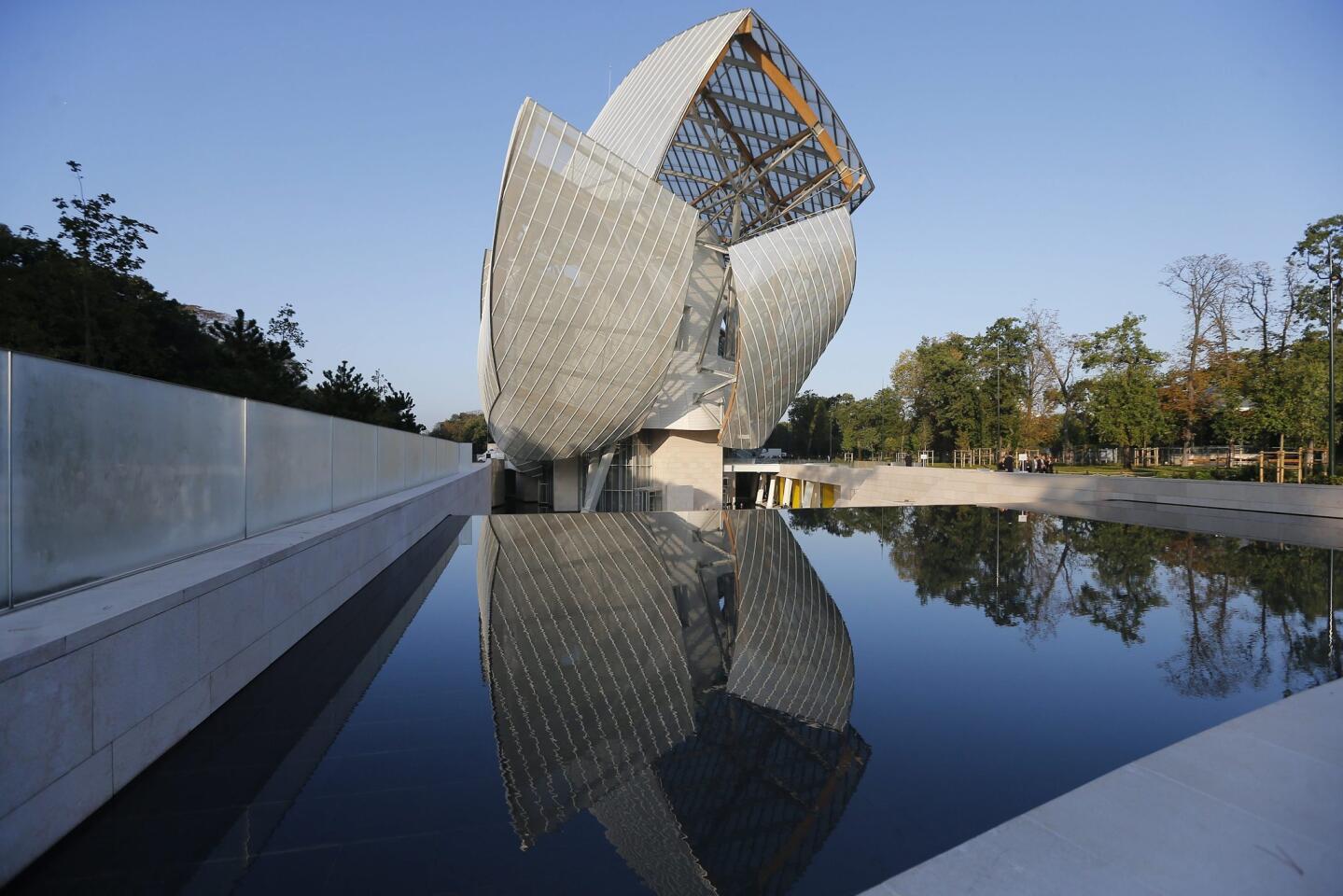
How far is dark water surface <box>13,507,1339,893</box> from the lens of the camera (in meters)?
2.63

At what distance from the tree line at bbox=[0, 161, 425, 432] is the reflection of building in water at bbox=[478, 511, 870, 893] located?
1548 centimetres

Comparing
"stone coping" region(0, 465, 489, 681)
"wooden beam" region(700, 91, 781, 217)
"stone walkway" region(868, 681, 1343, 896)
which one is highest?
"wooden beam" region(700, 91, 781, 217)

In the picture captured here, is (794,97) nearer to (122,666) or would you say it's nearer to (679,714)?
(679,714)

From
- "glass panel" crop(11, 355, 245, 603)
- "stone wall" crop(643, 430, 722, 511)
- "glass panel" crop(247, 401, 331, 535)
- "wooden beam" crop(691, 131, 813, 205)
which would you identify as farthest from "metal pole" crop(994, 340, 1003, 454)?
"glass panel" crop(11, 355, 245, 603)

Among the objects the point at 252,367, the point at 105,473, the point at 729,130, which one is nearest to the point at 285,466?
the point at 105,473

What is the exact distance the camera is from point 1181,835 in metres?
2.51

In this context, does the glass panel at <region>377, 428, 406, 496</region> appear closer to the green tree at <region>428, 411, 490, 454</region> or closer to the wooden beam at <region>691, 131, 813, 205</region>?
the wooden beam at <region>691, 131, 813, 205</region>

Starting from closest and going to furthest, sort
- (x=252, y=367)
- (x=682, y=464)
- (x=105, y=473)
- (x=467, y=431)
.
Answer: (x=105, y=473) < (x=252, y=367) < (x=682, y=464) < (x=467, y=431)

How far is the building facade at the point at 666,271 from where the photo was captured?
58.2 feet

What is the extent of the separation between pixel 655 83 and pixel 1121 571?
71.4 ft

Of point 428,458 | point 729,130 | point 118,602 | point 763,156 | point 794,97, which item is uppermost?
point 729,130

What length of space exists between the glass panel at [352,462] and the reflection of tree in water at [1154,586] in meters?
7.46

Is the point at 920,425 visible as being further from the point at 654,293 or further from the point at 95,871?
the point at 95,871

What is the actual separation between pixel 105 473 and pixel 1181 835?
18.1ft
